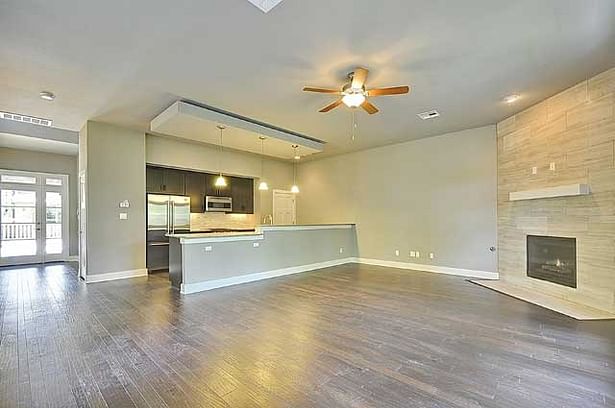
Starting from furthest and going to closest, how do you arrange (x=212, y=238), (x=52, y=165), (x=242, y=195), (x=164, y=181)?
(x=242, y=195) < (x=52, y=165) < (x=164, y=181) < (x=212, y=238)

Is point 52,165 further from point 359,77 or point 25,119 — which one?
point 359,77

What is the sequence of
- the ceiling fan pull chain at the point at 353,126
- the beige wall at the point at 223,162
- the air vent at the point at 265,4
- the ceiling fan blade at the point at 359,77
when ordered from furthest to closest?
1. the beige wall at the point at 223,162
2. the ceiling fan pull chain at the point at 353,126
3. the ceiling fan blade at the point at 359,77
4. the air vent at the point at 265,4

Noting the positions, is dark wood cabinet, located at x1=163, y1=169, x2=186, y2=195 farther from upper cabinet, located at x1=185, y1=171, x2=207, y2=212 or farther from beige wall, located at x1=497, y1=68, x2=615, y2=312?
beige wall, located at x1=497, y1=68, x2=615, y2=312

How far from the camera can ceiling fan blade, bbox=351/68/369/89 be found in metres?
3.81

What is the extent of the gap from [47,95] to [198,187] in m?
3.99

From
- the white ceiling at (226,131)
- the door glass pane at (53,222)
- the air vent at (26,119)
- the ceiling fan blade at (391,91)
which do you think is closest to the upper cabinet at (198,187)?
the white ceiling at (226,131)

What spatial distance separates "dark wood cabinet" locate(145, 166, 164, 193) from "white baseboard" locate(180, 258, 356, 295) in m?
3.18

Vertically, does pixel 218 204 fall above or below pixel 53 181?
below

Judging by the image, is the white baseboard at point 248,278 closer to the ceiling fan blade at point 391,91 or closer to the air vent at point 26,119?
the ceiling fan blade at point 391,91

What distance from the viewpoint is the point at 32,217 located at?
8.38 metres

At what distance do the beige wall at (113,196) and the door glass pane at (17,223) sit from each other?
11.0ft

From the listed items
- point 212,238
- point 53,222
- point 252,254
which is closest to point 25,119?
point 53,222

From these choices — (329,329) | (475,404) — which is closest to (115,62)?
(329,329)

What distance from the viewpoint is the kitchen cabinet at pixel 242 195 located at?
933cm
